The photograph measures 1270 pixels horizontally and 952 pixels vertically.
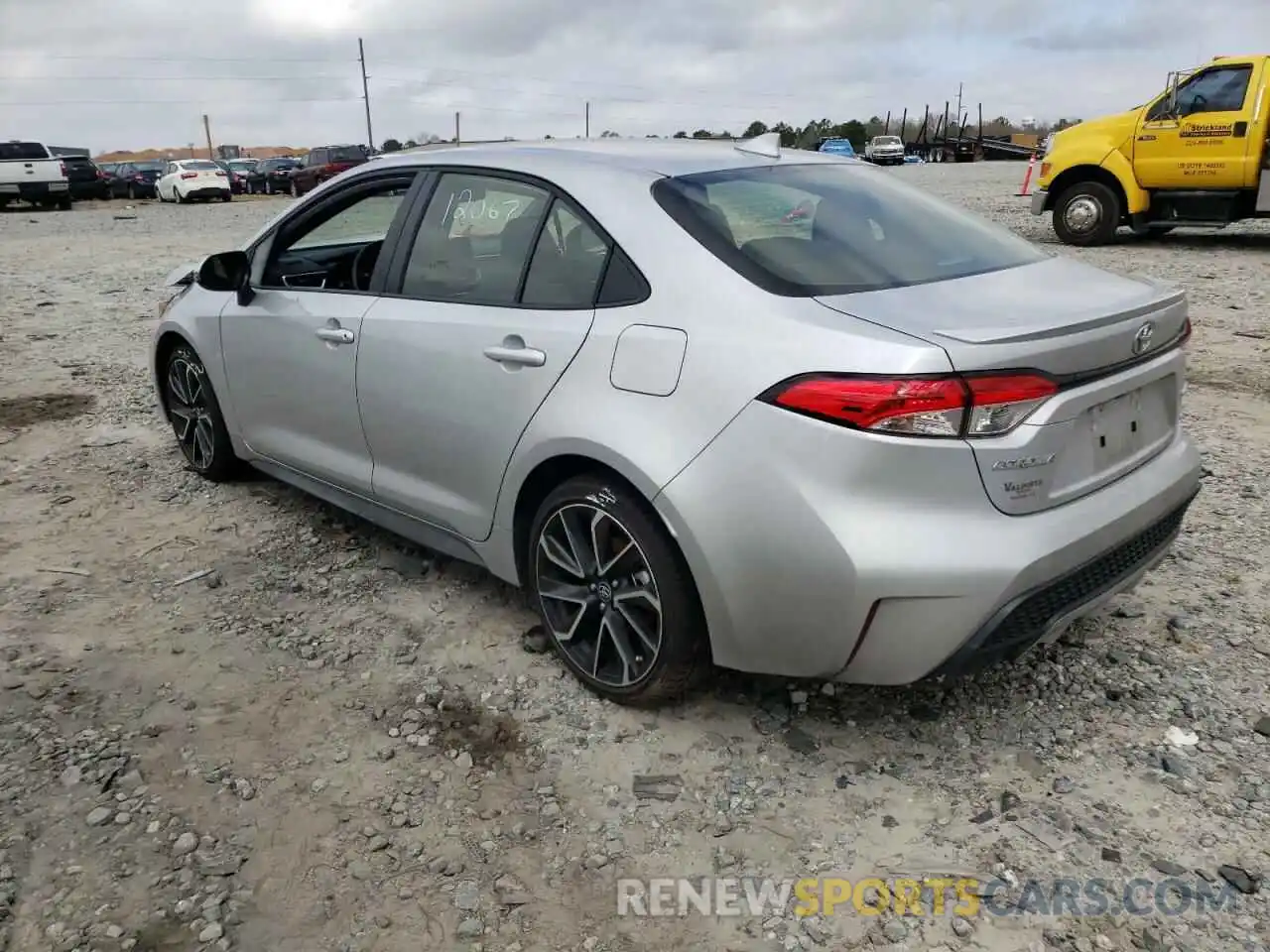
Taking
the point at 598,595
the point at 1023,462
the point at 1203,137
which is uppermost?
the point at 1203,137

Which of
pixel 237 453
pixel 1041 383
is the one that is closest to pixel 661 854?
pixel 1041 383

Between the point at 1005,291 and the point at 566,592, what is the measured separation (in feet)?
5.06

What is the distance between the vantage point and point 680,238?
111 inches

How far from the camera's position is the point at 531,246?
3211 millimetres

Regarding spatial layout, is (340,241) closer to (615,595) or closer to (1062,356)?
(615,595)

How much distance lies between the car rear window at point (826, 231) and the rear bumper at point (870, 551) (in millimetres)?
489

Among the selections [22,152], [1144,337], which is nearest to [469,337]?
[1144,337]

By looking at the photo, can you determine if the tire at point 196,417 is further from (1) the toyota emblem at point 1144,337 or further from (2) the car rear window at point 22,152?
(2) the car rear window at point 22,152

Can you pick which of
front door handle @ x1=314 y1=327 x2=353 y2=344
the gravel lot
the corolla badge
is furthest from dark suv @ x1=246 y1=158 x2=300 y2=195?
the corolla badge

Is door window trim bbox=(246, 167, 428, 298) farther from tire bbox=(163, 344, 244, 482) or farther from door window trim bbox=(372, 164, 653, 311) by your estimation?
tire bbox=(163, 344, 244, 482)

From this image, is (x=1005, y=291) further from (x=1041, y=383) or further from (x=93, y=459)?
(x=93, y=459)

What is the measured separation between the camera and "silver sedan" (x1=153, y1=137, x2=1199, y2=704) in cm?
239

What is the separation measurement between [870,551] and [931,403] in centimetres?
37

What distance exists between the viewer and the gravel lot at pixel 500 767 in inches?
91.7
